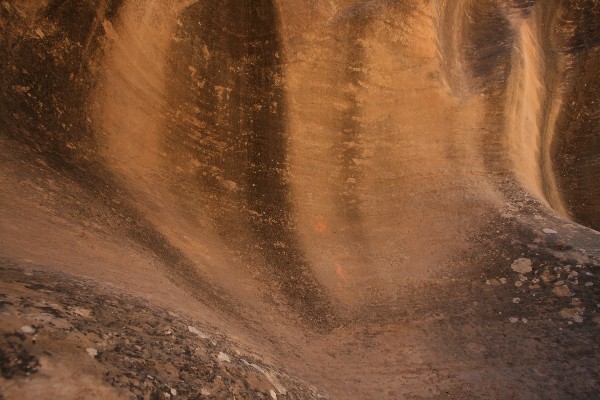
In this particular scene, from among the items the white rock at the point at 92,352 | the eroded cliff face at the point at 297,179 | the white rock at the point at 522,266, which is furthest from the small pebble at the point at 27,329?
the white rock at the point at 522,266

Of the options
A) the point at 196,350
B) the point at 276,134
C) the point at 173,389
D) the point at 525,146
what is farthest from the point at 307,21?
the point at 173,389

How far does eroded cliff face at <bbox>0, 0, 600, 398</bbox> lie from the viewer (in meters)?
4.00

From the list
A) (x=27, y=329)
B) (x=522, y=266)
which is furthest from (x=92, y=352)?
(x=522, y=266)

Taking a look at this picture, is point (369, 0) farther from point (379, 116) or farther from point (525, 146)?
point (525, 146)

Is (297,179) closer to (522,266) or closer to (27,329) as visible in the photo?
(522,266)

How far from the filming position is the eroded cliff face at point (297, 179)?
4.00m

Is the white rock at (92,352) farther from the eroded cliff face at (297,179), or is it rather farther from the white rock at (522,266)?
the white rock at (522,266)

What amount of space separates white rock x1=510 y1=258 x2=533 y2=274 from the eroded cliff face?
6cm

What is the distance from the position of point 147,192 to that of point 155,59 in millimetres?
1807

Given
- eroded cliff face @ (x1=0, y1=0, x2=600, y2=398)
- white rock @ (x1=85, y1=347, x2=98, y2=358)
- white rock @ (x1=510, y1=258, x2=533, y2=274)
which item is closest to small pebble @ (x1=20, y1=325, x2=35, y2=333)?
white rock @ (x1=85, y1=347, x2=98, y2=358)

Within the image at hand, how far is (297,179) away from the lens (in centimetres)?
612

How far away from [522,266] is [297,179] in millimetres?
2942

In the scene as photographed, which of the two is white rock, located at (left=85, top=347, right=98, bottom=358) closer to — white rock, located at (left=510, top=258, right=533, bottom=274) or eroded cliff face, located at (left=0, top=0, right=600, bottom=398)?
eroded cliff face, located at (left=0, top=0, right=600, bottom=398)

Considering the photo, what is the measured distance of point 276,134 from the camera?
6.23 metres
